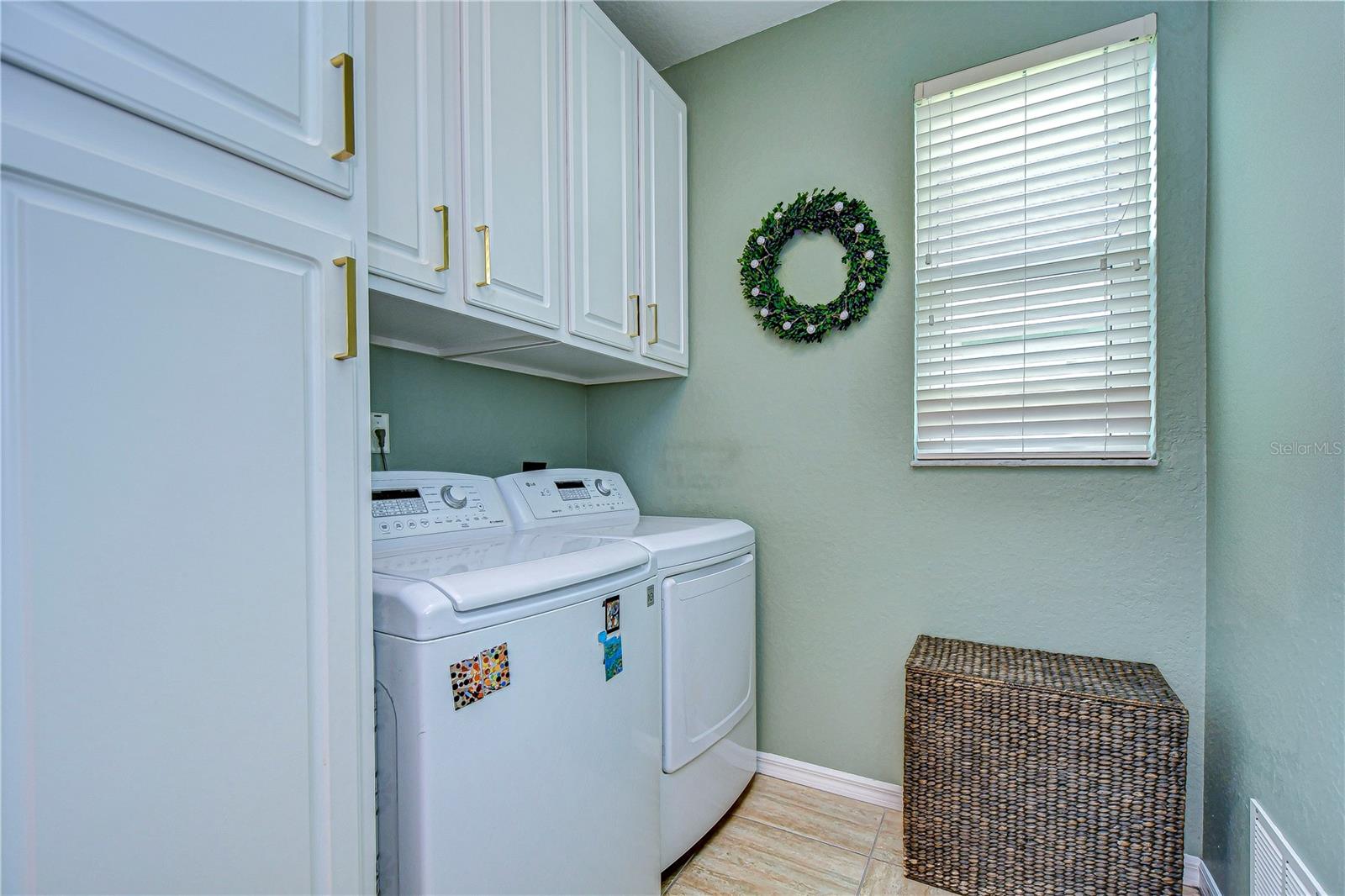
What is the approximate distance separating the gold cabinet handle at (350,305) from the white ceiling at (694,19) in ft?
5.38

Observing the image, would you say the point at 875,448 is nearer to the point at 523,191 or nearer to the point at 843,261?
the point at 843,261

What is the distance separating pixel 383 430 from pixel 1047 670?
1.92 meters

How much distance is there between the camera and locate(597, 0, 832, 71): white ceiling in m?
2.07

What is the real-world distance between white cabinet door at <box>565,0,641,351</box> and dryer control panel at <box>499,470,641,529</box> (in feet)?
1.62

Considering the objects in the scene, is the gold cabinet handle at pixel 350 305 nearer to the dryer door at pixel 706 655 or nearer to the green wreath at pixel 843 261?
the dryer door at pixel 706 655

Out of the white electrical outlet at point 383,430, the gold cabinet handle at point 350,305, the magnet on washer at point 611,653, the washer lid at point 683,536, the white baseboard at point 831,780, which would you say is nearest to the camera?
the gold cabinet handle at point 350,305

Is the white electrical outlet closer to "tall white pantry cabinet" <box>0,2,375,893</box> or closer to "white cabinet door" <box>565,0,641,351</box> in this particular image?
"white cabinet door" <box>565,0,641,351</box>

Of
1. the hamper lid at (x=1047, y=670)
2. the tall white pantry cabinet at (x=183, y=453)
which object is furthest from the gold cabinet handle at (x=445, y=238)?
the hamper lid at (x=1047, y=670)

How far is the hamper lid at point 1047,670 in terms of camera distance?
1.47 m

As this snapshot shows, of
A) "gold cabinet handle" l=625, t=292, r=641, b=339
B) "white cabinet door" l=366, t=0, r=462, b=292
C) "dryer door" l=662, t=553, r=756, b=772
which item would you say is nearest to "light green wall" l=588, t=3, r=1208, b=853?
"dryer door" l=662, t=553, r=756, b=772

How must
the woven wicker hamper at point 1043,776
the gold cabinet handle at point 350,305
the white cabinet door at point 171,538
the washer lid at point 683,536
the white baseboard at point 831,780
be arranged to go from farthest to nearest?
1. the white baseboard at point 831,780
2. the washer lid at point 683,536
3. the woven wicker hamper at point 1043,776
4. the gold cabinet handle at point 350,305
5. the white cabinet door at point 171,538

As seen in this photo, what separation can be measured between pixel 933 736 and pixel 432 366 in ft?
5.86

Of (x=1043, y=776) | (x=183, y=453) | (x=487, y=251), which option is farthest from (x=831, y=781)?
(x=183, y=453)

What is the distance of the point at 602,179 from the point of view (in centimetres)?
184
